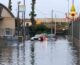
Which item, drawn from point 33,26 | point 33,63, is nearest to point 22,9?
point 33,26

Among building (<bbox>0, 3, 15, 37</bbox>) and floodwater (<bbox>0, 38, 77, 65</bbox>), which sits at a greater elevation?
floodwater (<bbox>0, 38, 77, 65</bbox>)

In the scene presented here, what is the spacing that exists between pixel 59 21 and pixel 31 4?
184ft

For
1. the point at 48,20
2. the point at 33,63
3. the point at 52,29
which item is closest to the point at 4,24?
the point at 52,29


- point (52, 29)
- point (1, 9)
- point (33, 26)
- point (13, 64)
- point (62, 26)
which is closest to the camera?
point (13, 64)

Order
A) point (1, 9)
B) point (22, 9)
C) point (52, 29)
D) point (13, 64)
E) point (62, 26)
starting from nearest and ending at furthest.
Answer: point (13, 64), point (22, 9), point (1, 9), point (52, 29), point (62, 26)

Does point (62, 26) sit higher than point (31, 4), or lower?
lower

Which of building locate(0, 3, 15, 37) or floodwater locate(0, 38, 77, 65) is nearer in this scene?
floodwater locate(0, 38, 77, 65)

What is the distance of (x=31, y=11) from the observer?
108 meters

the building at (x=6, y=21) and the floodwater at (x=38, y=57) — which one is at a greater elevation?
the floodwater at (x=38, y=57)

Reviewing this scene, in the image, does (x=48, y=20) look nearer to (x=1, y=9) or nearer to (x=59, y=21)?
(x=59, y=21)

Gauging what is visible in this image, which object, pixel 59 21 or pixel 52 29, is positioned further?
pixel 59 21

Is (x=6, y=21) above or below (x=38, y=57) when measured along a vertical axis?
below

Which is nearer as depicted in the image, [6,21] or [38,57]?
[38,57]

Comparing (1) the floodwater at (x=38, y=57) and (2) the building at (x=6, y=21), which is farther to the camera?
(2) the building at (x=6, y=21)
